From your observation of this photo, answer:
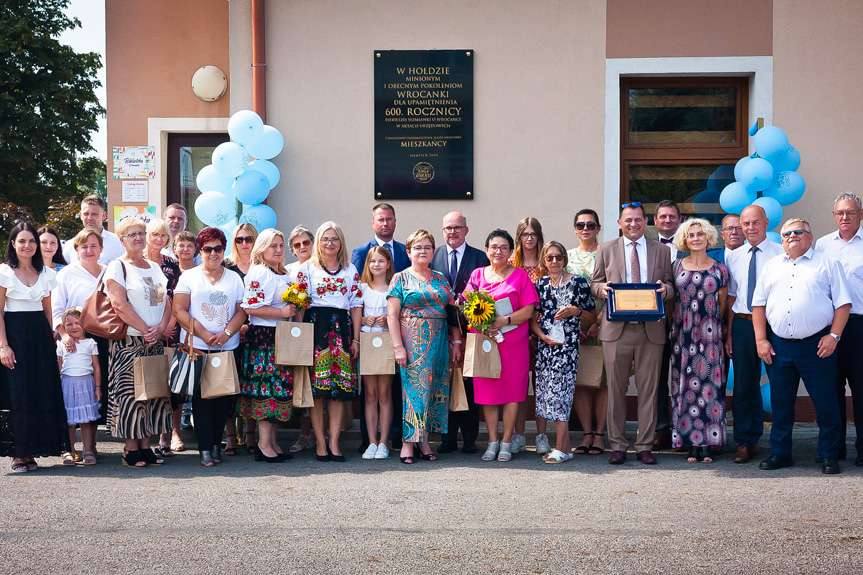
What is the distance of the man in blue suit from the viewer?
7242 mm

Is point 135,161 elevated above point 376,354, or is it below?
above

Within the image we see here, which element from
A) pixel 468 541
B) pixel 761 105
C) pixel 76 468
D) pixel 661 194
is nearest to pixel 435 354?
pixel 468 541

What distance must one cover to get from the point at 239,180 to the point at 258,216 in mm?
386

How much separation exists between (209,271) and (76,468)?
6.12 ft

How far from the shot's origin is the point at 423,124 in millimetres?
8812

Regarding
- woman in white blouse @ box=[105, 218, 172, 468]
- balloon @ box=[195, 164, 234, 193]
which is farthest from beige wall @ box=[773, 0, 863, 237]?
woman in white blouse @ box=[105, 218, 172, 468]

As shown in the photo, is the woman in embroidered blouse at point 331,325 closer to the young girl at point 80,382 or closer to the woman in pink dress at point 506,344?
the woman in pink dress at point 506,344

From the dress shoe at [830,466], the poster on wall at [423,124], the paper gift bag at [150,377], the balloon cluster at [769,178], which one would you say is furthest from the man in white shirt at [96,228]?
the dress shoe at [830,466]

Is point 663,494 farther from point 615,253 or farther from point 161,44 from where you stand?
point 161,44

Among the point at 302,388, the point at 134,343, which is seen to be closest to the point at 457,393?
the point at 302,388

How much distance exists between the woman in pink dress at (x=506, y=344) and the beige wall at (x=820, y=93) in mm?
3483

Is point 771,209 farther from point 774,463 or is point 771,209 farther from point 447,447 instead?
point 447,447

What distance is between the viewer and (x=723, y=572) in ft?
13.3

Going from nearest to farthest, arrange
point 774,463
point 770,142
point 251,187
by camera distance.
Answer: point 774,463 < point 770,142 < point 251,187
